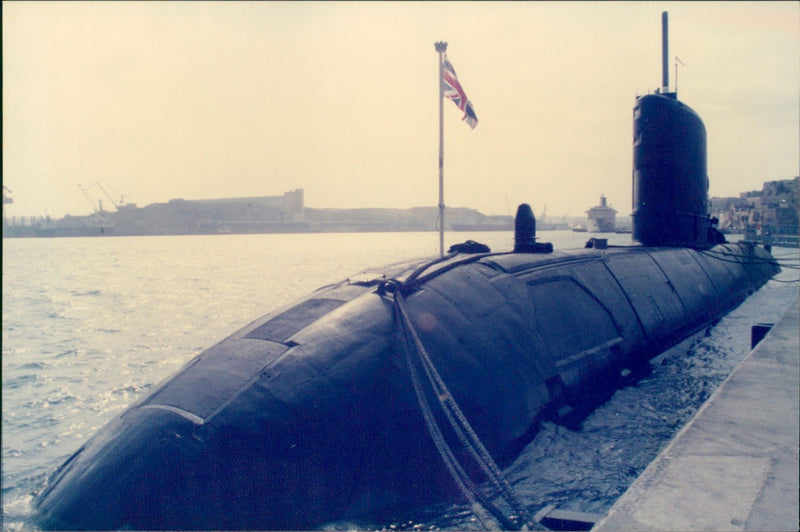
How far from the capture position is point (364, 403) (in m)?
5.30

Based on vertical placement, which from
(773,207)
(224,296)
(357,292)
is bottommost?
(224,296)

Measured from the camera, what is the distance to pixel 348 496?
481cm

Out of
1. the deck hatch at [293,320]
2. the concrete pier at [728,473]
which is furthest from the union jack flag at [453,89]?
the concrete pier at [728,473]

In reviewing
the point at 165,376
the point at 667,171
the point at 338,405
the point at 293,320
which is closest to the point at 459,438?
the point at 338,405

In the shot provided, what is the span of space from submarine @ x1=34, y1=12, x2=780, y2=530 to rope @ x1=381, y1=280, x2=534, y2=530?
0.6 inches

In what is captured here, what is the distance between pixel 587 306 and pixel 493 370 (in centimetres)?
294

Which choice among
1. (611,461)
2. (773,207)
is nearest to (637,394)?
(611,461)

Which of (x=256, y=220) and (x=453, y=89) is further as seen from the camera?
(x=256, y=220)

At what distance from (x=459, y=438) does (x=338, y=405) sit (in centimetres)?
105

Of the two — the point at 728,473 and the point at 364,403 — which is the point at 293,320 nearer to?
the point at 364,403

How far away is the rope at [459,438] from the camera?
4.75 meters

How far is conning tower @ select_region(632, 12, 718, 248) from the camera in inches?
551

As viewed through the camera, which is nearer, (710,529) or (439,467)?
(710,529)

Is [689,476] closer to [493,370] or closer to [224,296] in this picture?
[493,370]
